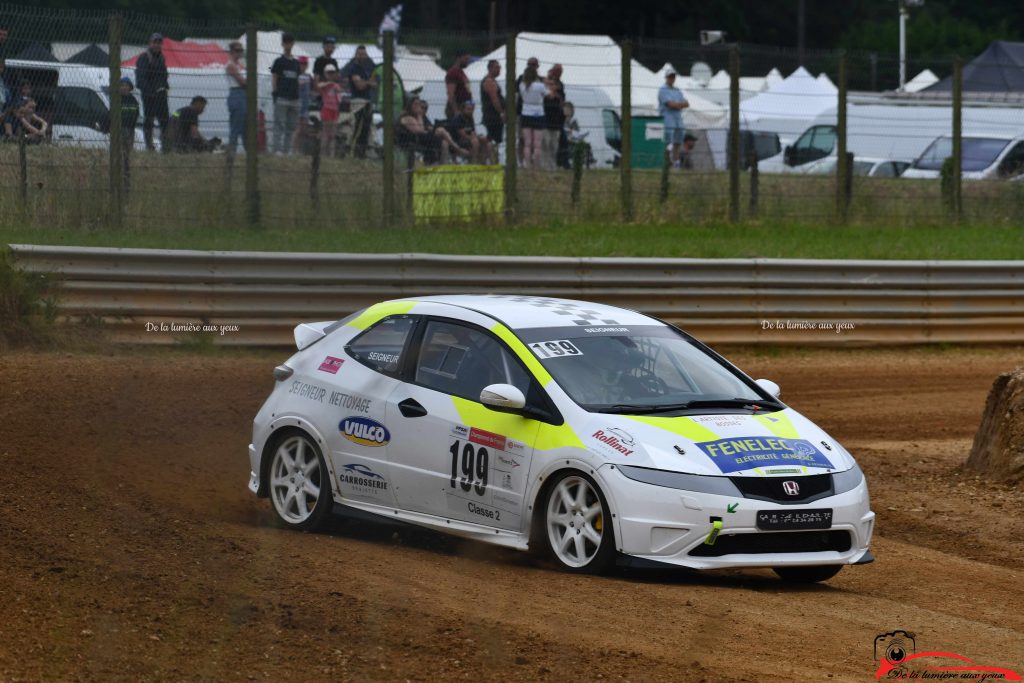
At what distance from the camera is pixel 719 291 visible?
1551cm

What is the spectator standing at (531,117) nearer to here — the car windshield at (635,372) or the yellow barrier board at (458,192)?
the yellow barrier board at (458,192)

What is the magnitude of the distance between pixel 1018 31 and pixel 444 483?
67.3 meters

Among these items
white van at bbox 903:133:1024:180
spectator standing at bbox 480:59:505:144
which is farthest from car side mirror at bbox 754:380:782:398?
white van at bbox 903:133:1024:180

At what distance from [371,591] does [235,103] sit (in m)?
10.7

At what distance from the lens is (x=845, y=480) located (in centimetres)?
765

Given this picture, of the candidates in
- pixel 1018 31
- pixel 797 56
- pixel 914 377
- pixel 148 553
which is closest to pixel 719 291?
pixel 914 377

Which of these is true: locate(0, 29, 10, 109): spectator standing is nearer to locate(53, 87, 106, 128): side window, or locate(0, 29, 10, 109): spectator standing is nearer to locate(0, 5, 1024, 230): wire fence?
locate(0, 5, 1024, 230): wire fence

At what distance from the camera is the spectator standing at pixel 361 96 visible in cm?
1725

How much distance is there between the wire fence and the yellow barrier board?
0.02 meters

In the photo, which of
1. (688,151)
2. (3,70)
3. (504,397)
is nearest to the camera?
(504,397)

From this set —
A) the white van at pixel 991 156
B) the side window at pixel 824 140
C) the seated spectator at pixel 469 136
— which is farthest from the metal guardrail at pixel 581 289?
the side window at pixel 824 140

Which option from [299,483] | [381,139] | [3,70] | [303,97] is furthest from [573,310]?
[381,139]

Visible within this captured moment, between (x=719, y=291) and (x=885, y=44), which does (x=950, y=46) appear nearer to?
(x=885, y=44)

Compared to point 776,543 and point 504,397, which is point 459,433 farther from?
point 776,543
